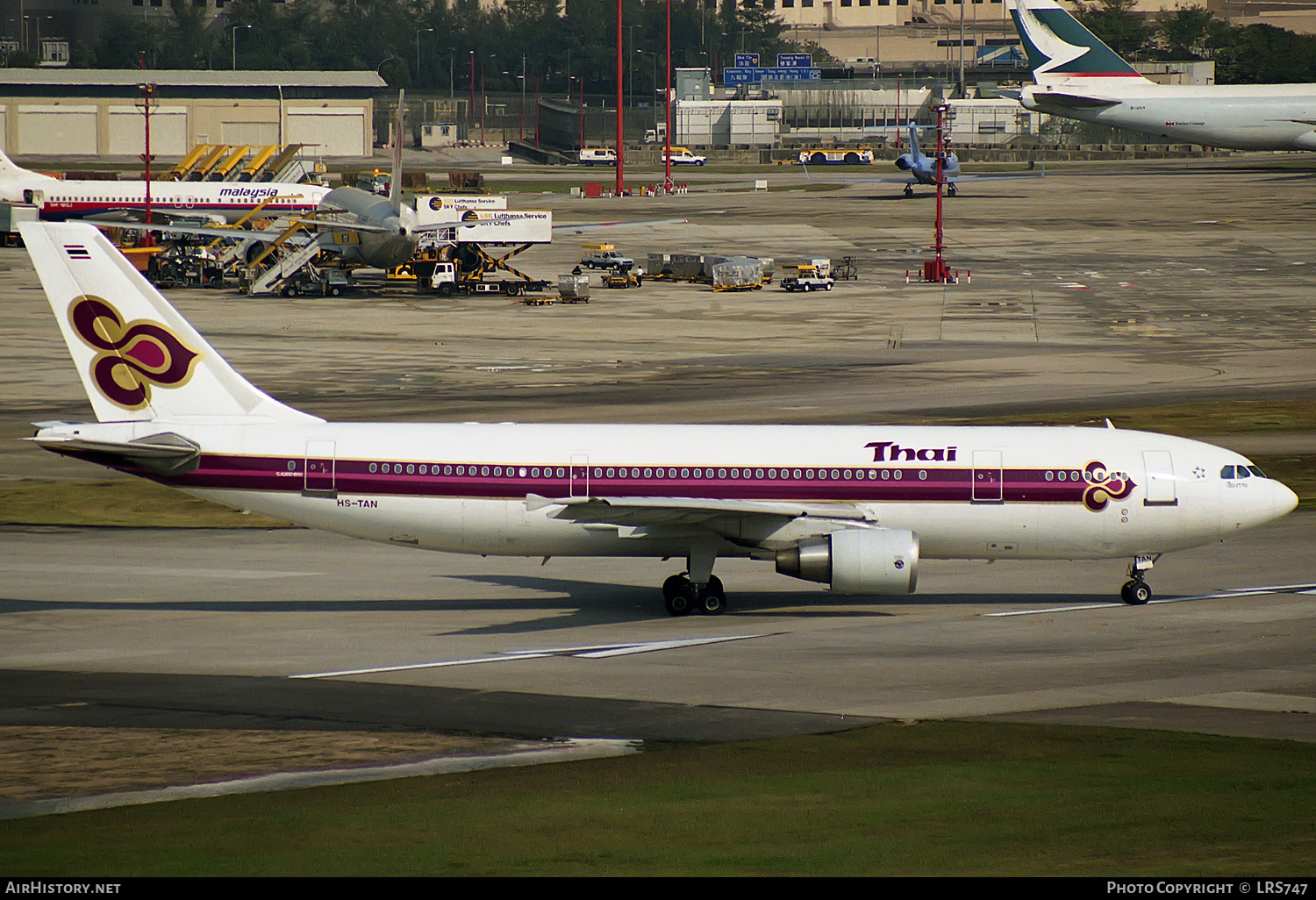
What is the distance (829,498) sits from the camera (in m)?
35.7

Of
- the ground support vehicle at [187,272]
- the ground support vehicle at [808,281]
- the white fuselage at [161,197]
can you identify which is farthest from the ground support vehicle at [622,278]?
the white fuselage at [161,197]

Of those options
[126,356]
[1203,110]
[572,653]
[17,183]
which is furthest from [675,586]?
[1203,110]

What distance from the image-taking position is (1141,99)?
181 metres

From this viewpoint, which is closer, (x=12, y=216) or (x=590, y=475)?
(x=590, y=475)

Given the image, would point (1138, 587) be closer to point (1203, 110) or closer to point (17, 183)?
point (17, 183)

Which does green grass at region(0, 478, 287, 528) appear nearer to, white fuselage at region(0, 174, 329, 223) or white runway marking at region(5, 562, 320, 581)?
white runway marking at region(5, 562, 320, 581)

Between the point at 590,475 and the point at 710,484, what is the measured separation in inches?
113

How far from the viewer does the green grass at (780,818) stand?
1828cm

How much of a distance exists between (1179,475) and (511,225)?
77.9 metres

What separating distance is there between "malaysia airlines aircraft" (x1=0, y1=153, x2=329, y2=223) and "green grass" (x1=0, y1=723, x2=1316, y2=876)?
11237 cm

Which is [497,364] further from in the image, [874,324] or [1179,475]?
[1179,475]

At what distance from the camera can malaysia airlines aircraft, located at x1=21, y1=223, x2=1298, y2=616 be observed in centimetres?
3516

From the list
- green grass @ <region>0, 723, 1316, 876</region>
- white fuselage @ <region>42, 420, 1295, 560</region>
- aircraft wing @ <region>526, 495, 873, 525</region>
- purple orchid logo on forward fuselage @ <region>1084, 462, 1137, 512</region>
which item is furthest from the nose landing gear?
green grass @ <region>0, 723, 1316, 876</region>

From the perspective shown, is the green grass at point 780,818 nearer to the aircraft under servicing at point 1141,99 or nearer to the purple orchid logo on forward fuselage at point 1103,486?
the purple orchid logo on forward fuselage at point 1103,486
